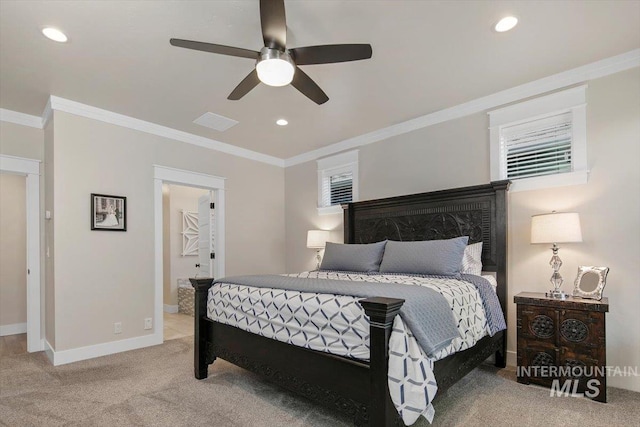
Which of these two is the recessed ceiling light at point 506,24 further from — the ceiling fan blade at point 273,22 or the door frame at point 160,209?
the door frame at point 160,209

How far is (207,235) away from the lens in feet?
16.6

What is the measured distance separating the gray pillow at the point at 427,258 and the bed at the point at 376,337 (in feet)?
1.36

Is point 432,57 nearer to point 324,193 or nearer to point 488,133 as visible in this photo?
point 488,133

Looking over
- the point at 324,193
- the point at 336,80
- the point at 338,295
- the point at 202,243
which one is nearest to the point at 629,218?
the point at 338,295

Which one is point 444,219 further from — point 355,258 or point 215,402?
point 215,402

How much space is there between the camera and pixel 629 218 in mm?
2623

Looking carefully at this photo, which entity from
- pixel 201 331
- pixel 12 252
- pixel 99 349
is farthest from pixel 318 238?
pixel 12 252

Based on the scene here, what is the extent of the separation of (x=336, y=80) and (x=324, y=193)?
2.23 metres

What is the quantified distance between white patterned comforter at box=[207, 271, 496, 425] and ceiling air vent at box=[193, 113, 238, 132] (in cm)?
201

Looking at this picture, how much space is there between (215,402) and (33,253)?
9.78 feet

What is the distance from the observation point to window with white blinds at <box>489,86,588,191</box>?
2.89 m

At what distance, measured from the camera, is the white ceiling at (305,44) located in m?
Answer: 2.16

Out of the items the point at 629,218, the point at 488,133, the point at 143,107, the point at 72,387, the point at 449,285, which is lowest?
the point at 72,387

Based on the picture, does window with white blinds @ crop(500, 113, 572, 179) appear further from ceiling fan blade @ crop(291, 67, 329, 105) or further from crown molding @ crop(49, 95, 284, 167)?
crown molding @ crop(49, 95, 284, 167)
